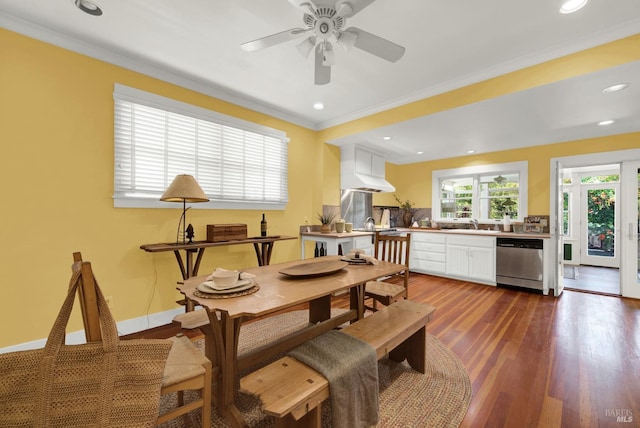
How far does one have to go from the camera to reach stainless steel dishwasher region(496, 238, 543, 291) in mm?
4027

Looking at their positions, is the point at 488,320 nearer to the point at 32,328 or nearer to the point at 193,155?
the point at 193,155

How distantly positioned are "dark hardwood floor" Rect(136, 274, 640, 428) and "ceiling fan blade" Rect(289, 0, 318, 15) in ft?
8.62

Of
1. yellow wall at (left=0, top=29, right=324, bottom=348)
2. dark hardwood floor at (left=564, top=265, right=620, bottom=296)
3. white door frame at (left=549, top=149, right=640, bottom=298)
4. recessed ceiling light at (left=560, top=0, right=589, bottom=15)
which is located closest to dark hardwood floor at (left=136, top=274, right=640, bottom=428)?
white door frame at (left=549, top=149, right=640, bottom=298)

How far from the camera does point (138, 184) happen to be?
104 inches

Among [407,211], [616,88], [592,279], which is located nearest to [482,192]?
[407,211]

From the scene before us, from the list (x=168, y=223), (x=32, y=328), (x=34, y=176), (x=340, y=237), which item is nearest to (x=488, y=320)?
(x=340, y=237)

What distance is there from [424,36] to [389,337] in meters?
2.38

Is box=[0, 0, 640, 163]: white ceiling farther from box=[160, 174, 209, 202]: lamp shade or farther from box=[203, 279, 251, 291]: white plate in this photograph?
box=[203, 279, 251, 291]: white plate

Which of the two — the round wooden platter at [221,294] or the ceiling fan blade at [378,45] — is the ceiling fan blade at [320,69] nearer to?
the ceiling fan blade at [378,45]

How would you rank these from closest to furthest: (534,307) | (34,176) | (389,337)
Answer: (389,337)
(34,176)
(534,307)

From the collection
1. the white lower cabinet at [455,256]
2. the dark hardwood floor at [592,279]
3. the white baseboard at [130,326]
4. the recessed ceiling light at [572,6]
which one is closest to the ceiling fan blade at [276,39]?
the recessed ceiling light at [572,6]

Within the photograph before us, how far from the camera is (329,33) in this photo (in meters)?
1.71

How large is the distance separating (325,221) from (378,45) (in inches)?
115

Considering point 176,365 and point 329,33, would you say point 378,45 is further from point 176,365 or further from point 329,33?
point 176,365
